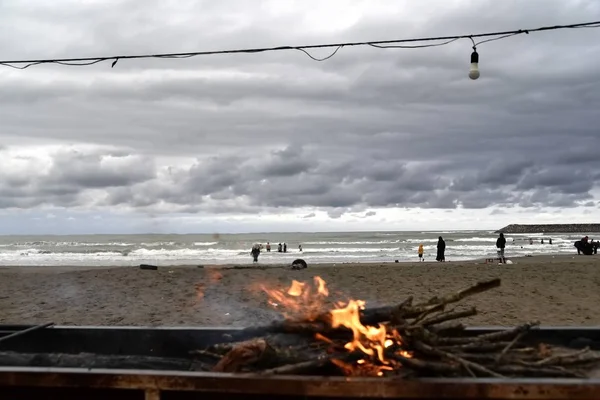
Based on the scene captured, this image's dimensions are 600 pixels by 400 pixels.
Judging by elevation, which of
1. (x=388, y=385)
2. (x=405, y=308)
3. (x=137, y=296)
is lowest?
(x=137, y=296)

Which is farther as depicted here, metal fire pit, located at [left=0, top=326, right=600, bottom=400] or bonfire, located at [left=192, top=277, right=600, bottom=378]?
bonfire, located at [left=192, top=277, right=600, bottom=378]

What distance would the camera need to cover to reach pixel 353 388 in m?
3.01

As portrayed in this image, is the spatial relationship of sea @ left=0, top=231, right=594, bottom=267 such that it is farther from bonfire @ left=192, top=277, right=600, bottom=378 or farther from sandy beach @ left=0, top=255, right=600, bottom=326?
bonfire @ left=192, top=277, right=600, bottom=378

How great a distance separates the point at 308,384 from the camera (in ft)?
10.0

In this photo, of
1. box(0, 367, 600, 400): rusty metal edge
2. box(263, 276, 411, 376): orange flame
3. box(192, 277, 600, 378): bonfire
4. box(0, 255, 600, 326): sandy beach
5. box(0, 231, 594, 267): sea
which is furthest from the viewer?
box(0, 231, 594, 267): sea

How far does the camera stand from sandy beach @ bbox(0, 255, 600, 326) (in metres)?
10.7

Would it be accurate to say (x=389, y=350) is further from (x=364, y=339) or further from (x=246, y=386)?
(x=246, y=386)

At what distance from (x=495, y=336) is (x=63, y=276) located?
16.7m

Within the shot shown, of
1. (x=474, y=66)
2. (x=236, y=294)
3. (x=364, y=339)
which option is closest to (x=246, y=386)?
(x=364, y=339)

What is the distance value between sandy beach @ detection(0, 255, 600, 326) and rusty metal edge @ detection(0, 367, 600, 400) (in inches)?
259

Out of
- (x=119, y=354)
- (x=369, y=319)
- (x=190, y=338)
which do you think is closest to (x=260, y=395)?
(x=369, y=319)

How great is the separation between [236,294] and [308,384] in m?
10.7

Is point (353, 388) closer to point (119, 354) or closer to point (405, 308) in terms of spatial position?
point (405, 308)

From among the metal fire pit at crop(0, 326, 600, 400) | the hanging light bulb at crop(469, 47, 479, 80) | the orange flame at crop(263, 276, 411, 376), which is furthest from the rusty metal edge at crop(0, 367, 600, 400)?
the hanging light bulb at crop(469, 47, 479, 80)
